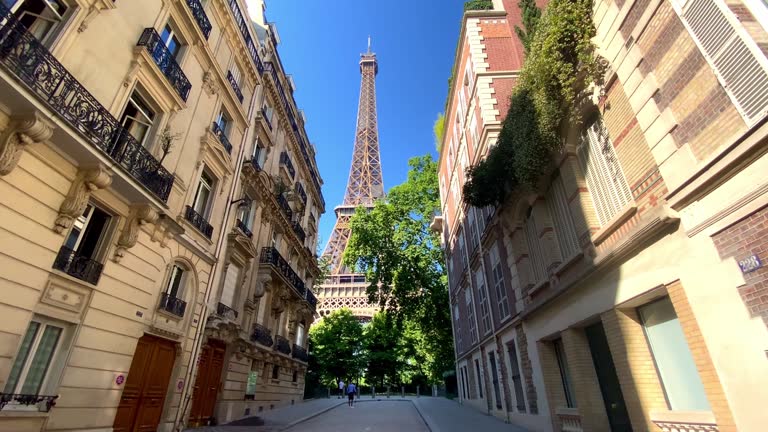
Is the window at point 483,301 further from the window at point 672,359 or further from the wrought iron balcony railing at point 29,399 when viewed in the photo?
the wrought iron balcony railing at point 29,399

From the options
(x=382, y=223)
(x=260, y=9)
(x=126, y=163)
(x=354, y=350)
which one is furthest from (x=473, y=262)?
(x=354, y=350)

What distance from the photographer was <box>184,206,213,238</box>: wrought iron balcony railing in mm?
11164

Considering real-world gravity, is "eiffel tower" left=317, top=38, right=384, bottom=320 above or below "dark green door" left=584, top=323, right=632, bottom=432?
above

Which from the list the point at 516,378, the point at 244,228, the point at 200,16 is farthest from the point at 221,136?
the point at 516,378

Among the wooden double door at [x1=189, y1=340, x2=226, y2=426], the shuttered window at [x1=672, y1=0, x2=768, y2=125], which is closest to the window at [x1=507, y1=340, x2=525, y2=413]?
the shuttered window at [x1=672, y1=0, x2=768, y2=125]

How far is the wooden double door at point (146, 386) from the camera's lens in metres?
8.61

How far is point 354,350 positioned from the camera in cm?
4228

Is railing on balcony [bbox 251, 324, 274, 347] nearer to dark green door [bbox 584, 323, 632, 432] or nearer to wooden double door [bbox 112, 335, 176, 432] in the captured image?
wooden double door [bbox 112, 335, 176, 432]

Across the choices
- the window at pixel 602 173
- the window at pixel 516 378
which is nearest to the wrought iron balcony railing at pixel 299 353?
the window at pixel 516 378

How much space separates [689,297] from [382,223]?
82.0ft

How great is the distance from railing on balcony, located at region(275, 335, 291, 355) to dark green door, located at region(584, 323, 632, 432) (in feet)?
48.8

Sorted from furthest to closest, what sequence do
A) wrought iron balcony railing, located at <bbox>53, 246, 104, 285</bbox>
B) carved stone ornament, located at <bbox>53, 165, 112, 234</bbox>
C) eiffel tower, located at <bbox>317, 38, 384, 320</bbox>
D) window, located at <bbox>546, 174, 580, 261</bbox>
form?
eiffel tower, located at <bbox>317, 38, 384, 320</bbox>
window, located at <bbox>546, 174, 580, 261</bbox>
wrought iron balcony railing, located at <bbox>53, 246, 104, 285</bbox>
carved stone ornament, located at <bbox>53, 165, 112, 234</bbox>

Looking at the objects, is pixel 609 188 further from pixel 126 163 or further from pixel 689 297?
pixel 126 163

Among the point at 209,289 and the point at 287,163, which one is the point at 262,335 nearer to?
the point at 209,289
